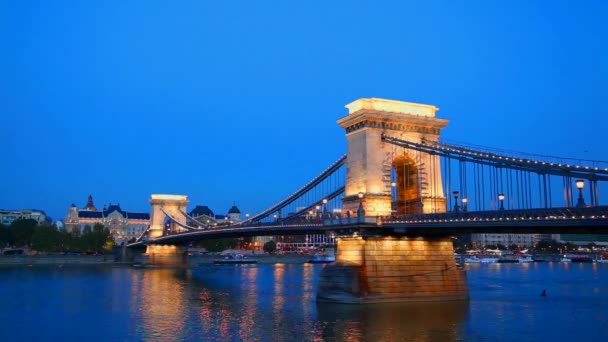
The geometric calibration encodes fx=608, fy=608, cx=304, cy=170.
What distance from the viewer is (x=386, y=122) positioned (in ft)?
141

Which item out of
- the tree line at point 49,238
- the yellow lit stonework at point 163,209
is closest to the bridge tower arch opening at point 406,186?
the yellow lit stonework at point 163,209

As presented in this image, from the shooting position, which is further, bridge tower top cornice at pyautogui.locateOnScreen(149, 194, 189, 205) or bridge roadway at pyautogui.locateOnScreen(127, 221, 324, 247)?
bridge tower top cornice at pyautogui.locateOnScreen(149, 194, 189, 205)

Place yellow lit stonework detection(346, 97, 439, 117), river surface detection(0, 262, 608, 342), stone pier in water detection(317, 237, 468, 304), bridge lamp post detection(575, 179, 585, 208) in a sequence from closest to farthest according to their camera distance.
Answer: bridge lamp post detection(575, 179, 585, 208)
river surface detection(0, 262, 608, 342)
stone pier in water detection(317, 237, 468, 304)
yellow lit stonework detection(346, 97, 439, 117)

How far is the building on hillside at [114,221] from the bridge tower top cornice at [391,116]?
149787 mm

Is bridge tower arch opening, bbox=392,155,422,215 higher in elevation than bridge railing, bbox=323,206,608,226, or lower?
higher

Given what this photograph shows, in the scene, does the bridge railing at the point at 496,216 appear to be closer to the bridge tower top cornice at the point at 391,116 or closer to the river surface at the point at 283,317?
the river surface at the point at 283,317

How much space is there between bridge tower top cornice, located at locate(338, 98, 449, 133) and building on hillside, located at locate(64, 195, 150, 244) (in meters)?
150

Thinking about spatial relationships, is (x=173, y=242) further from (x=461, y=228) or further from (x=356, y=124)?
(x=461, y=228)

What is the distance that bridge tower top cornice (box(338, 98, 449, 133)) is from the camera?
4247 centimetres

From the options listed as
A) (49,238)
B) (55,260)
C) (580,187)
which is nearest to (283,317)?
(580,187)

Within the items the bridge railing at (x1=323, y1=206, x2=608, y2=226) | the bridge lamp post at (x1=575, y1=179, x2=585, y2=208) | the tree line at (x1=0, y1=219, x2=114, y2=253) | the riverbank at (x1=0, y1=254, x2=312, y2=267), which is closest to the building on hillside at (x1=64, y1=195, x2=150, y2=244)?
the tree line at (x1=0, y1=219, x2=114, y2=253)

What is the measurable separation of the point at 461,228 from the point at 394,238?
6365mm

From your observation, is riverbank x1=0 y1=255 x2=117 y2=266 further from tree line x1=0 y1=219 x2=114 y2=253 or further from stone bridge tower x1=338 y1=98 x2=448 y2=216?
stone bridge tower x1=338 y1=98 x2=448 y2=216

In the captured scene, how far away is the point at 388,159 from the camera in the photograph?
42.8 metres
